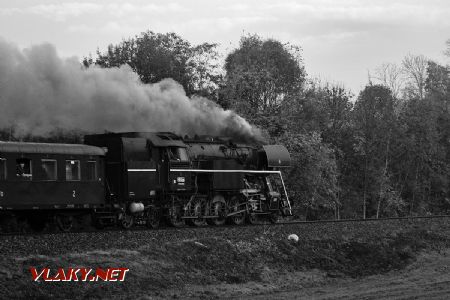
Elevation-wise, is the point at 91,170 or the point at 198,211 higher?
the point at 91,170

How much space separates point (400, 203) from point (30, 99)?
123 ft

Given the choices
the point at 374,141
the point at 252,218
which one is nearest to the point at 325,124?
the point at 374,141

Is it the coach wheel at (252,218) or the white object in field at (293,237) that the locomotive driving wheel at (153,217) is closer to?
the coach wheel at (252,218)

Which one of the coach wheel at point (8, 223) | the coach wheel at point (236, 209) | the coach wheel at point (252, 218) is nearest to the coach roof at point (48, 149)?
the coach wheel at point (8, 223)

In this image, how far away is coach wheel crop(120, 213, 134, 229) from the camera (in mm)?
28734

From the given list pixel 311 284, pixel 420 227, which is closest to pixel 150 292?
pixel 311 284

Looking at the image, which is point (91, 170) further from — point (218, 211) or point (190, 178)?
point (218, 211)

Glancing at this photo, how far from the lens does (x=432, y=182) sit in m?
64.1

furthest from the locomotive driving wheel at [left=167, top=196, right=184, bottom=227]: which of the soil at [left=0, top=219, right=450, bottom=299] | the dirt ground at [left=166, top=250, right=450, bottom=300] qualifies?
the dirt ground at [left=166, top=250, right=450, bottom=300]

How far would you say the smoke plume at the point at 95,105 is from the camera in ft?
89.8

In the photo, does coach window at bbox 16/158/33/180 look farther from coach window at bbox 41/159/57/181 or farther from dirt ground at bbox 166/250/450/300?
dirt ground at bbox 166/250/450/300

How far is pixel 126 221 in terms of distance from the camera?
28953mm

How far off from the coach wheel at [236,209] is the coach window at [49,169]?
9251 millimetres

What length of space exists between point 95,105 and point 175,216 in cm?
578
